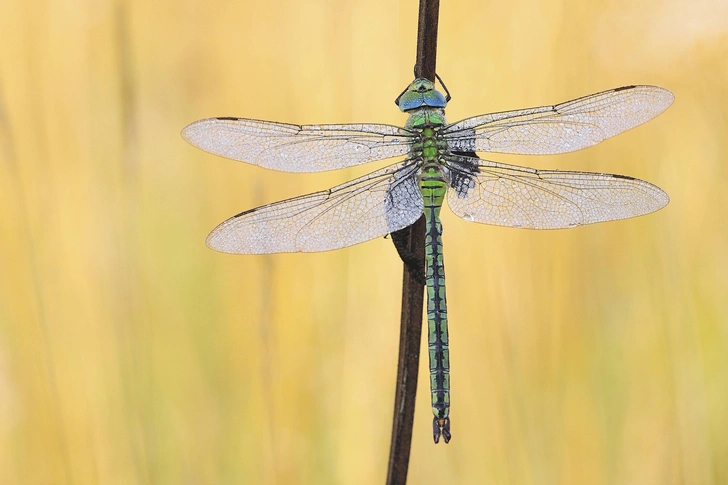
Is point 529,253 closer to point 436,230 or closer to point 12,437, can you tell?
point 436,230

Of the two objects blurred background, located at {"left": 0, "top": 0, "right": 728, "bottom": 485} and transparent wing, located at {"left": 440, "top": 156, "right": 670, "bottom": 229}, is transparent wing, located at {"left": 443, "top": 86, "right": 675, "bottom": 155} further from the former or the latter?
blurred background, located at {"left": 0, "top": 0, "right": 728, "bottom": 485}

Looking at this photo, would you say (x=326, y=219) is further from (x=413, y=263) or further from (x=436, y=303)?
(x=413, y=263)

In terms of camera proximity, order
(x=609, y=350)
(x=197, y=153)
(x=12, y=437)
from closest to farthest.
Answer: (x=12, y=437) → (x=609, y=350) → (x=197, y=153)

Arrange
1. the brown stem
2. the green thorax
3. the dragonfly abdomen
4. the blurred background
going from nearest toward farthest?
the brown stem < the dragonfly abdomen < the green thorax < the blurred background

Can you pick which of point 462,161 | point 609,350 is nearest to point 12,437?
point 462,161

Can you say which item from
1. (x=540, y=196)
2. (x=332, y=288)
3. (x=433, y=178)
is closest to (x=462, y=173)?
(x=433, y=178)

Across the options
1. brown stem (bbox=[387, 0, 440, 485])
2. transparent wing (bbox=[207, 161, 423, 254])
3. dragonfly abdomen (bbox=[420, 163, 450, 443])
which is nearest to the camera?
brown stem (bbox=[387, 0, 440, 485])

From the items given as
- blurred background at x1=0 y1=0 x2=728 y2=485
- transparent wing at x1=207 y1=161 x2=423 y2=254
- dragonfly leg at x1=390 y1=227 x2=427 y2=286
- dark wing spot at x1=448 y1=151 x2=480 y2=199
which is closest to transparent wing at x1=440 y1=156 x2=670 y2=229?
dark wing spot at x1=448 y1=151 x2=480 y2=199
